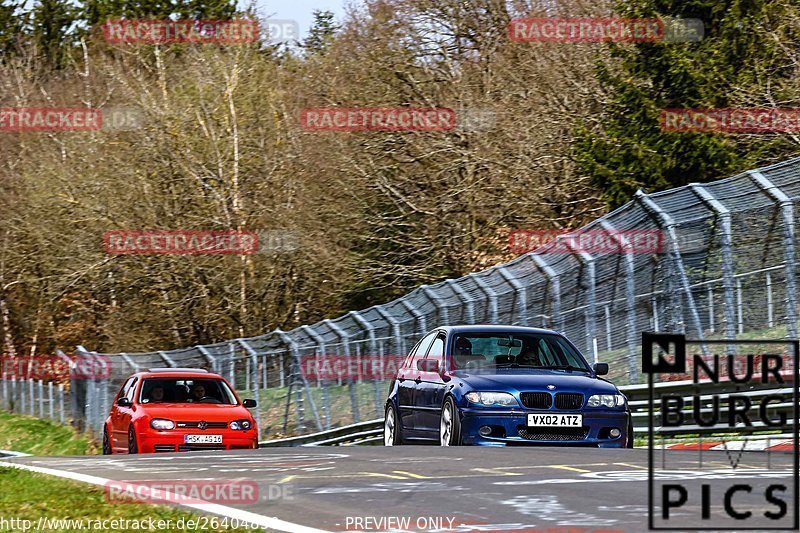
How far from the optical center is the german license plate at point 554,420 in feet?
47.4

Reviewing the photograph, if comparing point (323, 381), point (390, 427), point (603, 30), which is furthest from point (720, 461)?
point (603, 30)

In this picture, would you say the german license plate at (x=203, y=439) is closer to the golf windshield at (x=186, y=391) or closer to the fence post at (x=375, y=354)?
the golf windshield at (x=186, y=391)

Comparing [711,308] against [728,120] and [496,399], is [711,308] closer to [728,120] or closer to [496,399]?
[496,399]

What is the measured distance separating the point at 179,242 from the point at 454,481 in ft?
106

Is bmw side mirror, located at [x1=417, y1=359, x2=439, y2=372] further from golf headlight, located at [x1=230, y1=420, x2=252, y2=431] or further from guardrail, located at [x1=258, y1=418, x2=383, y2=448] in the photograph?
guardrail, located at [x1=258, y1=418, x2=383, y2=448]

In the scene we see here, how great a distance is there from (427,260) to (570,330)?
18998mm

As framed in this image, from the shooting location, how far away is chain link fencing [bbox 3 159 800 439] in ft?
51.5

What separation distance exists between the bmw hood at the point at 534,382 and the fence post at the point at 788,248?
1.87m

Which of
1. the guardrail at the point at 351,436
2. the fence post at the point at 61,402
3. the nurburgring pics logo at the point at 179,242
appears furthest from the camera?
the fence post at the point at 61,402

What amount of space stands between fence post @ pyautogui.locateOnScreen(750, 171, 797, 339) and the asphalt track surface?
2.00 metres

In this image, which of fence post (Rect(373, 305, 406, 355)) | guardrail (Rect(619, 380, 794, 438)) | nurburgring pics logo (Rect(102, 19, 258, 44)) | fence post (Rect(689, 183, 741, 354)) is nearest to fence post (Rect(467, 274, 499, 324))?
fence post (Rect(373, 305, 406, 355))

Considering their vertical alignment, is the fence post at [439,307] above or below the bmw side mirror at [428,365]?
above

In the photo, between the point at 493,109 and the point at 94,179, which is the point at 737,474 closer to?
the point at 493,109

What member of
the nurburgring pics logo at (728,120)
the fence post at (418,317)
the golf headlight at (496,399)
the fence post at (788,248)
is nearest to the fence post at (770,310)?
the fence post at (788,248)
